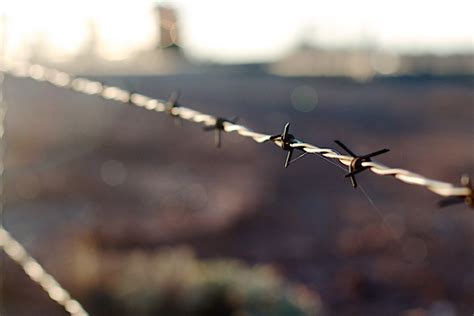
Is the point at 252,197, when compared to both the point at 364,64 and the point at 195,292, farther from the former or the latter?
the point at 364,64

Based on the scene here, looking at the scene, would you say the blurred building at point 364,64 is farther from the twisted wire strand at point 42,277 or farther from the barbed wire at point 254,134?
the barbed wire at point 254,134

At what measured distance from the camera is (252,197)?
49.1 ft

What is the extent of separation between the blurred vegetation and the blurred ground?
2.67ft

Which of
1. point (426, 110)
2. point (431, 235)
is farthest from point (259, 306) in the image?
point (426, 110)

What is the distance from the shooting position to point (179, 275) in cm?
718

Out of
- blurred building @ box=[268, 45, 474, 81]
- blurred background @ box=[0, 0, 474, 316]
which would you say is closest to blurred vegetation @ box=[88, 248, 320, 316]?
blurred background @ box=[0, 0, 474, 316]

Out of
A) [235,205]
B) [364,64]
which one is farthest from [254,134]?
[364,64]

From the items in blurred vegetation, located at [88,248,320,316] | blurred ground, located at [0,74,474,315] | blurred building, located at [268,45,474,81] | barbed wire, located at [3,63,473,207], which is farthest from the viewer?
blurred building, located at [268,45,474,81]

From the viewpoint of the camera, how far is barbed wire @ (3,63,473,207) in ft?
5.61

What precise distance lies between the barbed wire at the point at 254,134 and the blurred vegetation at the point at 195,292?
2.85 metres

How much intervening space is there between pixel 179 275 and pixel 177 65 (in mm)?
43844

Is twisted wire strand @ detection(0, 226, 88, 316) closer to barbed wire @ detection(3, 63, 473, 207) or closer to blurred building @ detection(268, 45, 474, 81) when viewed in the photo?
barbed wire @ detection(3, 63, 473, 207)

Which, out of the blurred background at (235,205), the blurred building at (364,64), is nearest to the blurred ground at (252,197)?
the blurred background at (235,205)

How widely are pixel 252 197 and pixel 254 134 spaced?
12457 mm
